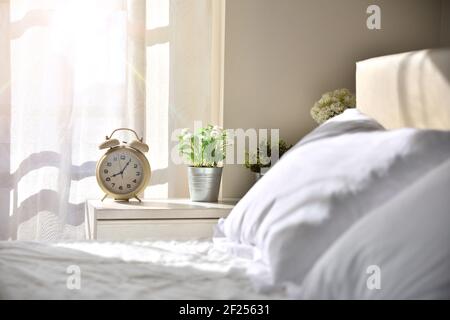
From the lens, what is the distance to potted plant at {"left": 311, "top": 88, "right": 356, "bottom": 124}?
9.77 feet

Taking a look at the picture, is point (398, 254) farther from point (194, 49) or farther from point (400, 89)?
point (194, 49)

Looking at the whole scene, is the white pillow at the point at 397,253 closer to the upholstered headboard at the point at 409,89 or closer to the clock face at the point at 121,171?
the upholstered headboard at the point at 409,89

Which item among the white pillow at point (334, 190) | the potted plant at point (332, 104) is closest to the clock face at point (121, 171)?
the potted plant at point (332, 104)

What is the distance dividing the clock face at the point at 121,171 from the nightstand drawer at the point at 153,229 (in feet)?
0.77

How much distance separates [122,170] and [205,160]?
1.13ft

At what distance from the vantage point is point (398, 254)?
1.08 m

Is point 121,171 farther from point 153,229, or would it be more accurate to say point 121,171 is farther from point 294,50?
point 294,50

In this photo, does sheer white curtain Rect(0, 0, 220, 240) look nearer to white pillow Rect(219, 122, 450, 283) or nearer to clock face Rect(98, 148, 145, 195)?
clock face Rect(98, 148, 145, 195)

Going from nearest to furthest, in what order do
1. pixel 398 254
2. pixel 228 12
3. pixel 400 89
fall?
pixel 398 254 < pixel 400 89 < pixel 228 12

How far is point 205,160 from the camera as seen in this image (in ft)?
9.54

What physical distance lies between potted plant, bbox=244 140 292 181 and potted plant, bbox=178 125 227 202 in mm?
198

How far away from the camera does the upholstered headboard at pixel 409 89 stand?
73.3 inches

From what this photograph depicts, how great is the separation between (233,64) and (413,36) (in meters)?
0.85
